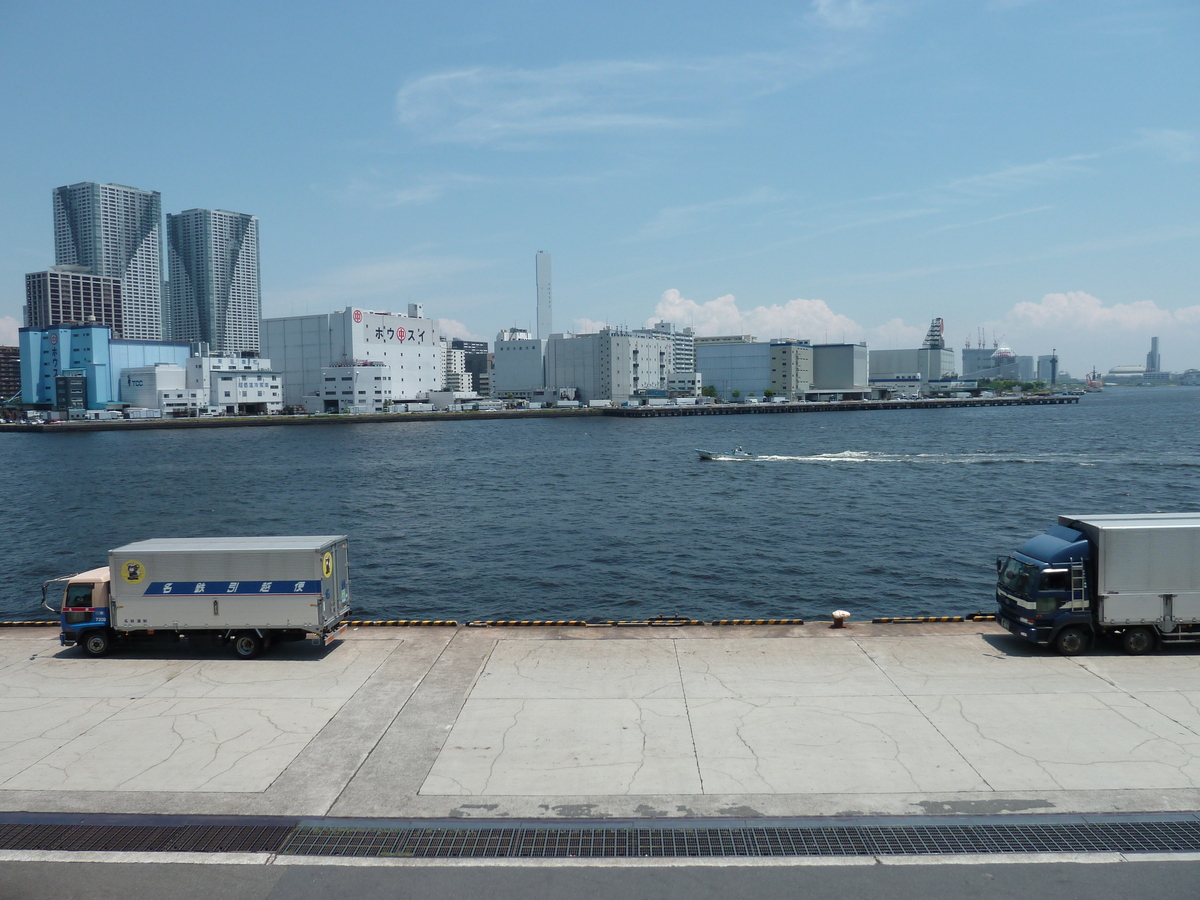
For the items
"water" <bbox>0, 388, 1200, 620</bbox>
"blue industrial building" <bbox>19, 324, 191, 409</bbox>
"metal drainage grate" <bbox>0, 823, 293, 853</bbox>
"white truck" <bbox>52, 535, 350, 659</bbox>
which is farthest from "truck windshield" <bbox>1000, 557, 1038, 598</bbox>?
"blue industrial building" <bbox>19, 324, 191, 409</bbox>

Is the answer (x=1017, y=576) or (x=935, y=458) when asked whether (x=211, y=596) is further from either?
(x=935, y=458)

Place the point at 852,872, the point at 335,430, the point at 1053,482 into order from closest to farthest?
the point at 852,872, the point at 1053,482, the point at 335,430

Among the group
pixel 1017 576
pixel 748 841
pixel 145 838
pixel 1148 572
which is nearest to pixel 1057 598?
pixel 1017 576

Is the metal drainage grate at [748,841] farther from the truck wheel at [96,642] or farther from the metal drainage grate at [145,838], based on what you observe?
the truck wheel at [96,642]

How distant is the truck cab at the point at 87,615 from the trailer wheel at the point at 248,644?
2588 mm

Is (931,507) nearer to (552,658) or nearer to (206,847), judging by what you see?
(552,658)

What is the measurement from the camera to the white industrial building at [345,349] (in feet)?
613

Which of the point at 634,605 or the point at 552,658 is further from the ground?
the point at 552,658

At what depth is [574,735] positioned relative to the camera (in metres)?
11.7

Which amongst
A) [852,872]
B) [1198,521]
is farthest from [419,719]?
[1198,521]

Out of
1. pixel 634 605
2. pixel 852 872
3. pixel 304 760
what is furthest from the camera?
pixel 634 605

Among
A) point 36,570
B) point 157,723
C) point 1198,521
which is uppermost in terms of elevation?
point 1198,521

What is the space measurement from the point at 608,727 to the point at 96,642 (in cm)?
1037

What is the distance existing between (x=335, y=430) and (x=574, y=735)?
138 meters
